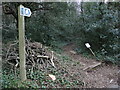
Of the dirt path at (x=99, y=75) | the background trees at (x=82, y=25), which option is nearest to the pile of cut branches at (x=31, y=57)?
the dirt path at (x=99, y=75)

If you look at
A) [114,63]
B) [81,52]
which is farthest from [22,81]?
[81,52]

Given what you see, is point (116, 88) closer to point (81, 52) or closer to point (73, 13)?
point (81, 52)

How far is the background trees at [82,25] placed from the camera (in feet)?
19.4

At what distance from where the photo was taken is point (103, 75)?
4.50 m

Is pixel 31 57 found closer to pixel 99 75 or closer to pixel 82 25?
pixel 99 75

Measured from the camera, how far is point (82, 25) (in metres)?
6.98

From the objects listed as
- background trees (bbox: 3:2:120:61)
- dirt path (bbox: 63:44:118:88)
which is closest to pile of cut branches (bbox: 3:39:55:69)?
dirt path (bbox: 63:44:118:88)

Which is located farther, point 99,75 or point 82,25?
point 82,25

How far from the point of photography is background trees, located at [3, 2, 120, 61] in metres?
5.91

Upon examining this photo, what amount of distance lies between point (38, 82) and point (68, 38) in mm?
6251

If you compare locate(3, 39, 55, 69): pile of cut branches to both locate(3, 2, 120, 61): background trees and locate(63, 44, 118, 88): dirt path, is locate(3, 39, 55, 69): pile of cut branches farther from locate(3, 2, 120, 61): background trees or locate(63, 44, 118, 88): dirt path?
locate(3, 2, 120, 61): background trees

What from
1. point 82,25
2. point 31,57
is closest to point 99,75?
point 31,57

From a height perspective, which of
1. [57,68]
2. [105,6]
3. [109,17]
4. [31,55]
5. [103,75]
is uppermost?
[105,6]

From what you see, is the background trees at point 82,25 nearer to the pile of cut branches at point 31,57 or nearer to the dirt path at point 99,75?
the dirt path at point 99,75
